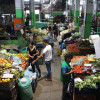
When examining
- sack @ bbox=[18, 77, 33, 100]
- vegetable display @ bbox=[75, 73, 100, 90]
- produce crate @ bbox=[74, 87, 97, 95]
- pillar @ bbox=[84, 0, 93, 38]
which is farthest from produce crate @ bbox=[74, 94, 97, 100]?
pillar @ bbox=[84, 0, 93, 38]

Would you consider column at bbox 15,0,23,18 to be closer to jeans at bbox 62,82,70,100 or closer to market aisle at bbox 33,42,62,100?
market aisle at bbox 33,42,62,100

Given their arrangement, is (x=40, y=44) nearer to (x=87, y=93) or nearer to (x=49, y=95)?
(x=49, y=95)

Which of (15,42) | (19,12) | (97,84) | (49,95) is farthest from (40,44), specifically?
(97,84)

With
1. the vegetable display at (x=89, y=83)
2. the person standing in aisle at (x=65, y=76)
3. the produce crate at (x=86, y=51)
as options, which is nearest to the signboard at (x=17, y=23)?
the produce crate at (x=86, y=51)

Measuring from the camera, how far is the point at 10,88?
4520 mm

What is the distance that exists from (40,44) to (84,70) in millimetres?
5006

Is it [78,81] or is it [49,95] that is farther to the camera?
[49,95]

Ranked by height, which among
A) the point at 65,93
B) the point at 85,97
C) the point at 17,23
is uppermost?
the point at 17,23

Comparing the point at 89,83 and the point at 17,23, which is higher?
the point at 17,23

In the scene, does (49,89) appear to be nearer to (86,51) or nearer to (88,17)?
(86,51)

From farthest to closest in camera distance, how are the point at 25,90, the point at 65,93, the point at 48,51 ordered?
the point at 48,51 → the point at 25,90 → the point at 65,93

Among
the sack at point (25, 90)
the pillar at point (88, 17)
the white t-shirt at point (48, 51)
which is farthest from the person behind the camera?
the pillar at point (88, 17)

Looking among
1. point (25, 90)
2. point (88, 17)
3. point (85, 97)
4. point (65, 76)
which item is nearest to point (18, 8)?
point (88, 17)

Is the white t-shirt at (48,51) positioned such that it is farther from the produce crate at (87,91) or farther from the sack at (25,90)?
the produce crate at (87,91)
